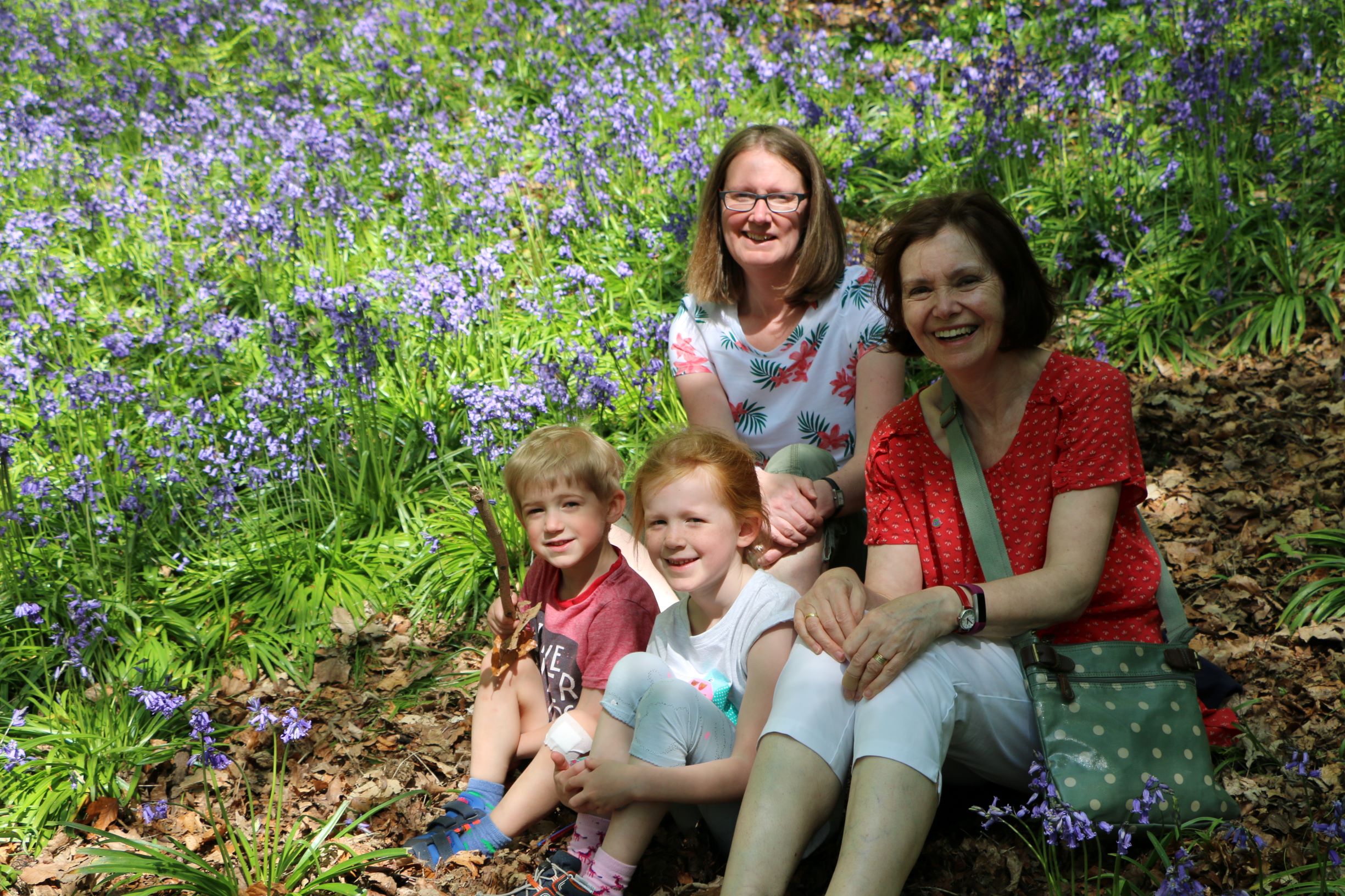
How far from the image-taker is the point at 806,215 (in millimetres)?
2982

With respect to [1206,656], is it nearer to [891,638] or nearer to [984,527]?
[984,527]

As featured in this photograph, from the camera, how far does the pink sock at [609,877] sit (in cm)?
216

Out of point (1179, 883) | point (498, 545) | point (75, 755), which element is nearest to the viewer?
point (1179, 883)

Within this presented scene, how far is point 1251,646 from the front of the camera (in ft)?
9.33

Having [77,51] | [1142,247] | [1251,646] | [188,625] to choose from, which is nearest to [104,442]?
[188,625]

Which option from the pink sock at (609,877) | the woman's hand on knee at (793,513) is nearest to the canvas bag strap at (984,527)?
the woman's hand on knee at (793,513)

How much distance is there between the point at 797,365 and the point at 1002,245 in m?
0.95

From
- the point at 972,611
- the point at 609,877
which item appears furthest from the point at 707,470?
the point at 609,877

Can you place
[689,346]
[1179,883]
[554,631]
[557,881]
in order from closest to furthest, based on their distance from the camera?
[1179,883] < [557,881] < [554,631] < [689,346]

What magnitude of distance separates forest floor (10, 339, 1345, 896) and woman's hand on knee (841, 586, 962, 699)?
0.50m

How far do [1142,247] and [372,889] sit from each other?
4007mm

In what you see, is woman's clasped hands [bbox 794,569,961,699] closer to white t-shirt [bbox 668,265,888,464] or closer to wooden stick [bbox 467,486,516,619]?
wooden stick [bbox 467,486,516,619]

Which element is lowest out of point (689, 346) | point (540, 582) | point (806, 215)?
point (540, 582)

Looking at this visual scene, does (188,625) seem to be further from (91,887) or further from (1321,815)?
(1321,815)
